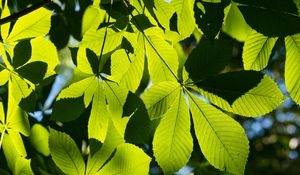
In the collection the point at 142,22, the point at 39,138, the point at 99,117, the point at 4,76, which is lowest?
the point at 39,138

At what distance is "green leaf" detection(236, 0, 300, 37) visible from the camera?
1027 millimetres

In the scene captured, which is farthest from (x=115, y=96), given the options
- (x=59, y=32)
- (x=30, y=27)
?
(x=59, y=32)

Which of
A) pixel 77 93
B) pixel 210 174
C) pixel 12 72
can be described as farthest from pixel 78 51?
pixel 210 174

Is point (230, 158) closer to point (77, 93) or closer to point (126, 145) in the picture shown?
point (126, 145)

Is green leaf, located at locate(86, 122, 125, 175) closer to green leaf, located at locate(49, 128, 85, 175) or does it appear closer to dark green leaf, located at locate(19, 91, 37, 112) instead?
green leaf, located at locate(49, 128, 85, 175)

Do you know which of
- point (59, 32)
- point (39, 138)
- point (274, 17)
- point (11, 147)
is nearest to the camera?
point (274, 17)

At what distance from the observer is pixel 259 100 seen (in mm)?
1125

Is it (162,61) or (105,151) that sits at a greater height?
(162,61)

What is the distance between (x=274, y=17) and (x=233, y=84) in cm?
21

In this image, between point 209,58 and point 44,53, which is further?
point 44,53

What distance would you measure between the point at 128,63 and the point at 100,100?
150mm

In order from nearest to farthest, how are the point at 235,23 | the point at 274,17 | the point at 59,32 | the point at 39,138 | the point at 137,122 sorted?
the point at 274,17
the point at 137,122
the point at 235,23
the point at 39,138
the point at 59,32

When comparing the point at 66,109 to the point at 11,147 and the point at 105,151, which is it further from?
the point at 11,147

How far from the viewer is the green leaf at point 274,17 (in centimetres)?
103
